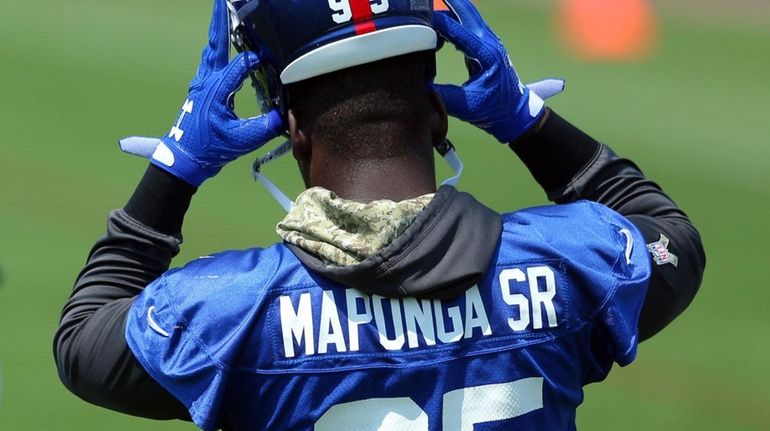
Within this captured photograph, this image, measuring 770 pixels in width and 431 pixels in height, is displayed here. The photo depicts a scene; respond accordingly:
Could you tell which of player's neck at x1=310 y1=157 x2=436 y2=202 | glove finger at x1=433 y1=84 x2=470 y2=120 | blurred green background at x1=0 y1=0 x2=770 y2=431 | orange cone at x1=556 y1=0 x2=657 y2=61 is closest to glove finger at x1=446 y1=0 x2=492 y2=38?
glove finger at x1=433 y1=84 x2=470 y2=120

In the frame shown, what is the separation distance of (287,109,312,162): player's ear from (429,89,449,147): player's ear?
23 centimetres

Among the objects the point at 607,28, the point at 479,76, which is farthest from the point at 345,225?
the point at 607,28

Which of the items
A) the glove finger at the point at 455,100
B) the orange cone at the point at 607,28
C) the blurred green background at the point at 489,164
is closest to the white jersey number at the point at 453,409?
the glove finger at the point at 455,100

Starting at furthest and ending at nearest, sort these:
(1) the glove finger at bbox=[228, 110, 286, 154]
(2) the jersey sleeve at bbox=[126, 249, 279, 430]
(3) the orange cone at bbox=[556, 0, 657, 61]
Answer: (3) the orange cone at bbox=[556, 0, 657, 61]
(1) the glove finger at bbox=[228, 110, 286, 154]
(2) the jersey sleeve at bbox=[126, 249, 279, 430]

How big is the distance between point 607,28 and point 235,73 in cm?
724

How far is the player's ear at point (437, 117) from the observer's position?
2.32m

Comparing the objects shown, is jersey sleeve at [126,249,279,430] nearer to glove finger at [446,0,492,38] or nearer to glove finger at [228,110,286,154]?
glove finger at [228,110,286,154]

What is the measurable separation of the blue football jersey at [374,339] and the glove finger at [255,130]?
261 mm

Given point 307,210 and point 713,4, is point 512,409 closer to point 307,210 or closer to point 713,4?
point 307,210

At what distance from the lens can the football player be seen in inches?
84.4

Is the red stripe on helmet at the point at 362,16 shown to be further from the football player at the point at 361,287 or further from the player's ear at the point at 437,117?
the player's ear at the point at 437,117

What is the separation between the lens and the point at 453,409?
2193mm

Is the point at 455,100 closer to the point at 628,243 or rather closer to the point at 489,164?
the point at 628,243

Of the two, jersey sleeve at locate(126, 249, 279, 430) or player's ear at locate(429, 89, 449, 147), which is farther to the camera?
→ player's ear at locate(429, 89, 449, 147)
